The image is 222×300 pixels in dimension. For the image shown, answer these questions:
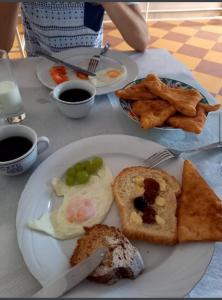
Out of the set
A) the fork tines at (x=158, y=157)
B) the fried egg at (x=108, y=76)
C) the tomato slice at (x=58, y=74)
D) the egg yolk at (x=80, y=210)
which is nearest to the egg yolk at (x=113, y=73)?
the fried egg at (x=108, y=76)

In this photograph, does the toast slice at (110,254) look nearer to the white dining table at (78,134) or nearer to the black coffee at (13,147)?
the white dining table at (78,134)

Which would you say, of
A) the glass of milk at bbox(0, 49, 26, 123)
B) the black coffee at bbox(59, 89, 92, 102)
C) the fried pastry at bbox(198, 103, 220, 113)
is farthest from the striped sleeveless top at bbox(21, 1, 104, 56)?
the fried pastry at bbox(198, 103, 220, 113)

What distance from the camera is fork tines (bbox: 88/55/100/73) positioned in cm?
118

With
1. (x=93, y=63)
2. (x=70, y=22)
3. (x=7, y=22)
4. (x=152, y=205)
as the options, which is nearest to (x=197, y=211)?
(x=152, y=205)

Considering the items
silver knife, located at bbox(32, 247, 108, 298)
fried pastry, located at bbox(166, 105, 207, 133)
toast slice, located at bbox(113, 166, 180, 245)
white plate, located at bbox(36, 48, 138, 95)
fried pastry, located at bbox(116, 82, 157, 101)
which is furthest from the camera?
white plate, located at bbox(36, 48, 138, 95)

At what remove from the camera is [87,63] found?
122 centimetres

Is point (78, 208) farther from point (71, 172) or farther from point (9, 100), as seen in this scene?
point (9, 100)

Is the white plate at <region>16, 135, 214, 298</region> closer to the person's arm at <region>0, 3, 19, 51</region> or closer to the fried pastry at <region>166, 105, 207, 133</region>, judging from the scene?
the fried pastry at <region>166, 105, 207, 133</region>

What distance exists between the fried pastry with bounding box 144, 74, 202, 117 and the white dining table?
3.6 inches

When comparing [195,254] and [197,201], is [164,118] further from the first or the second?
[195,254]

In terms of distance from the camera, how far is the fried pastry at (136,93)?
3.13ft

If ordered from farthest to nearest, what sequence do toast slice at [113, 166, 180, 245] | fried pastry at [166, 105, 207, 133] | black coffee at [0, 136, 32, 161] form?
1. fried pastry at [166, 105, 207, 133]
2. black coffee at [0, 136, 32, 161]
3. toast slice at [113, 166, 180, 245]

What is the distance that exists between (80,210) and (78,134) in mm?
311

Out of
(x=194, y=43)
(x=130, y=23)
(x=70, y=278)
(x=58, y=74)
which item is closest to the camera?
(x=70, y=278)
